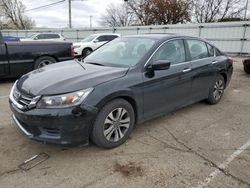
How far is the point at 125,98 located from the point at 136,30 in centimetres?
1824

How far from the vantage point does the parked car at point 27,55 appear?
6.82m

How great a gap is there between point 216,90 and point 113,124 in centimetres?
297

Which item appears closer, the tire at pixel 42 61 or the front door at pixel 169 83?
the front door at pixel 169 83

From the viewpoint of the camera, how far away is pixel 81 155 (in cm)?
317

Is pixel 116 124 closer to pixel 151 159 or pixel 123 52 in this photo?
pixel 151 159

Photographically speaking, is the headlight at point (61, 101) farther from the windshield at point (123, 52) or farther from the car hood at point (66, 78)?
the windshield at point (123, 52)

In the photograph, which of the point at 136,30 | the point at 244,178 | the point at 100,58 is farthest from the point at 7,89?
the point at 136,30

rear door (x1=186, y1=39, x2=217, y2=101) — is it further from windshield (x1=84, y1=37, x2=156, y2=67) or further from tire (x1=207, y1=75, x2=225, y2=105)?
windshield (x1=84, y1=37, x2=156, y2=67)

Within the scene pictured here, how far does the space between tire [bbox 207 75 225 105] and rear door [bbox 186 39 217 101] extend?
7.0 inches

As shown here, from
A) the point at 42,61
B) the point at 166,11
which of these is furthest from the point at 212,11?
the point at 42,61

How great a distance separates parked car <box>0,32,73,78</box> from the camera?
6824mm

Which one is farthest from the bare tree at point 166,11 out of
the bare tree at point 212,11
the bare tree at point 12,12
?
the bare tree at point 12,12

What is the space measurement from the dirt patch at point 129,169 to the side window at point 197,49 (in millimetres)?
2470

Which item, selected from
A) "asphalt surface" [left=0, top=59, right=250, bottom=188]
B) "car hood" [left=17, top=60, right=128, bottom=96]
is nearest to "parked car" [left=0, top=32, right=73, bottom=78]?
"asphalt surface" [left=0, top=59, right=250, bottom=188]
